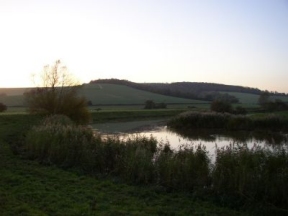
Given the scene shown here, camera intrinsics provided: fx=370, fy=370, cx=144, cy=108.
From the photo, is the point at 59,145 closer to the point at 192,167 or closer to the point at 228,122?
the point at 192,167

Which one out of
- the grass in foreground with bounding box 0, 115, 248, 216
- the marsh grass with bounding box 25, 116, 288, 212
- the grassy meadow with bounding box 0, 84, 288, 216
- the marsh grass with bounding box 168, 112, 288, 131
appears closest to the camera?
the grass in foreground with bounding box 0, 115, 248, 216

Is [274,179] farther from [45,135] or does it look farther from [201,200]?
[45,135]

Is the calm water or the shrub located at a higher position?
the shrub

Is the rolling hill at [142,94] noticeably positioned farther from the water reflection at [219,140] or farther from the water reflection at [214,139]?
the water reflection at [219,140]

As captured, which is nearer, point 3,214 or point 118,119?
point 3,214

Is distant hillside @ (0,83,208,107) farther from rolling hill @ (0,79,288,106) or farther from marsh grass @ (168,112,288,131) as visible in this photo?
marsh grass @ (168,112,288,131)

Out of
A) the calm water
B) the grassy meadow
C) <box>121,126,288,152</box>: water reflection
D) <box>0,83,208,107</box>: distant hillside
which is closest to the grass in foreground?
the grassy meadow

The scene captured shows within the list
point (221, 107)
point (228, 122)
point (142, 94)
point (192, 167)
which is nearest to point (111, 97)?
point (142, 94)

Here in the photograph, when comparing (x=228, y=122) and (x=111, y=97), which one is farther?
(x=111, y=97)

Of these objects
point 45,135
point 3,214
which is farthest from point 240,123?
point 3,214

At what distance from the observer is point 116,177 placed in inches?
514

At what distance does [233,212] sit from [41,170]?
25.2 ft

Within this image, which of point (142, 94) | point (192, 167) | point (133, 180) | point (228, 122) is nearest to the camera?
point (192, 167)

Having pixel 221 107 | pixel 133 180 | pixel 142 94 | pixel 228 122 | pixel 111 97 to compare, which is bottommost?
pixel 133 180
